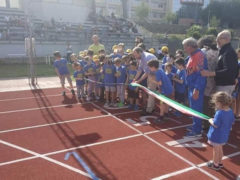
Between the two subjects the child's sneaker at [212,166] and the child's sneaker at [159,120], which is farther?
the child's sneaker at [159,120]

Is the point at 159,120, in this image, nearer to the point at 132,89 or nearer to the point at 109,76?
the point at 132,89

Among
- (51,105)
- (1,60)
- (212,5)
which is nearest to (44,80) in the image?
(51,105)

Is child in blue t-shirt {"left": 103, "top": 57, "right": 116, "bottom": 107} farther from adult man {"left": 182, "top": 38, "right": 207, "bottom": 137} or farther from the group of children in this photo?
adult man {"left": 182, "top": 38, "right": 207, "bottom": 137}

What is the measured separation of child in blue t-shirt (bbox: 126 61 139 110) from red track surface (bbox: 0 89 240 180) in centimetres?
44

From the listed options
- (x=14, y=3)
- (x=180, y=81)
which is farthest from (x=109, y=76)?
(x=14, y=3)

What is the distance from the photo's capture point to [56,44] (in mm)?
24047

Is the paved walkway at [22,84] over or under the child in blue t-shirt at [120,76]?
under

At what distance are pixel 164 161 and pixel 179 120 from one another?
2632mm

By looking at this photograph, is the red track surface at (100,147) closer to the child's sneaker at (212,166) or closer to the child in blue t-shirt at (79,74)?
the child's sneaker at (212,166)

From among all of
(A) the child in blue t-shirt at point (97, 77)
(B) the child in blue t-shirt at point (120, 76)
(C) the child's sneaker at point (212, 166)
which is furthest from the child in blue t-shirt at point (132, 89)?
(C) the child's sneaker at point (212, 166)

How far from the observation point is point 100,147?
540 cm

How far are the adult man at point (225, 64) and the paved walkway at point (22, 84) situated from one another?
8.44 metres

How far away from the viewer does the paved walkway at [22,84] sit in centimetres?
1135

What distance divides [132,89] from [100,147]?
3017 mm
